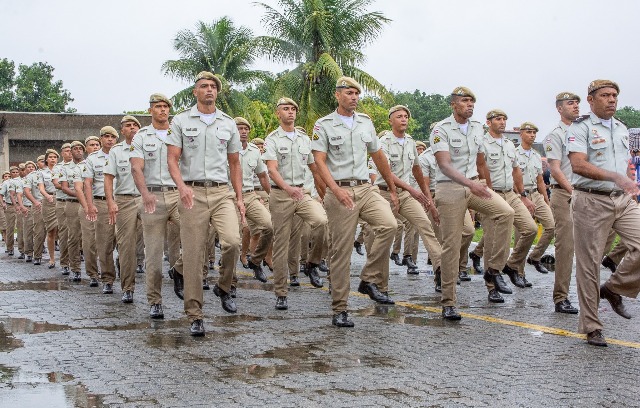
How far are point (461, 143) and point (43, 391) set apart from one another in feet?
17.8

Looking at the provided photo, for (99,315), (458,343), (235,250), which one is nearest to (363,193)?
(235,250)

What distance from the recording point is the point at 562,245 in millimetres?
10219

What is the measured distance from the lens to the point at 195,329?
8.67 m

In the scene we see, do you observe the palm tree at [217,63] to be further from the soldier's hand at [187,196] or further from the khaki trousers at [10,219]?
the soldier's hand at [187,196]

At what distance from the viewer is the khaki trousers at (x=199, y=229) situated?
8930 millimetres

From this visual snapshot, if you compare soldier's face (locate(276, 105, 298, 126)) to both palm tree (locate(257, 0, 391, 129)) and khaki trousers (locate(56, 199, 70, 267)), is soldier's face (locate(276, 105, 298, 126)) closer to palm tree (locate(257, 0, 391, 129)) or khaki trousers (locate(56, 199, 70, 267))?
khaki trousers (locate(56, 199, 70, 267))

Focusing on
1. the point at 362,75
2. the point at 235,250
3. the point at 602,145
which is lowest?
the point at 235,250

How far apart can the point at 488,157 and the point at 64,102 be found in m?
79.0

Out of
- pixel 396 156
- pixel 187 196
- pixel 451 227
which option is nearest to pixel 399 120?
pixel 396 156

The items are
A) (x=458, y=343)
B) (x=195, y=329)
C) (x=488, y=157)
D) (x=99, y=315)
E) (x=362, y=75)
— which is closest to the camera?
(x=458, y=343)

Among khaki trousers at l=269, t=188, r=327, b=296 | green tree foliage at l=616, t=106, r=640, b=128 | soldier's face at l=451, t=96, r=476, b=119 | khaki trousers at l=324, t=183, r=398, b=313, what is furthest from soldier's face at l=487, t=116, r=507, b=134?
green tree foliage at l=616, t=106, r=640, b=128

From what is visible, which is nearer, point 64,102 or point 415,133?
point 64,102

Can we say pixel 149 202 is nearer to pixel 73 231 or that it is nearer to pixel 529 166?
pixel 73 231

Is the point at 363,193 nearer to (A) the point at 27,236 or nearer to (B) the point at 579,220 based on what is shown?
(B) the point at 579,220
